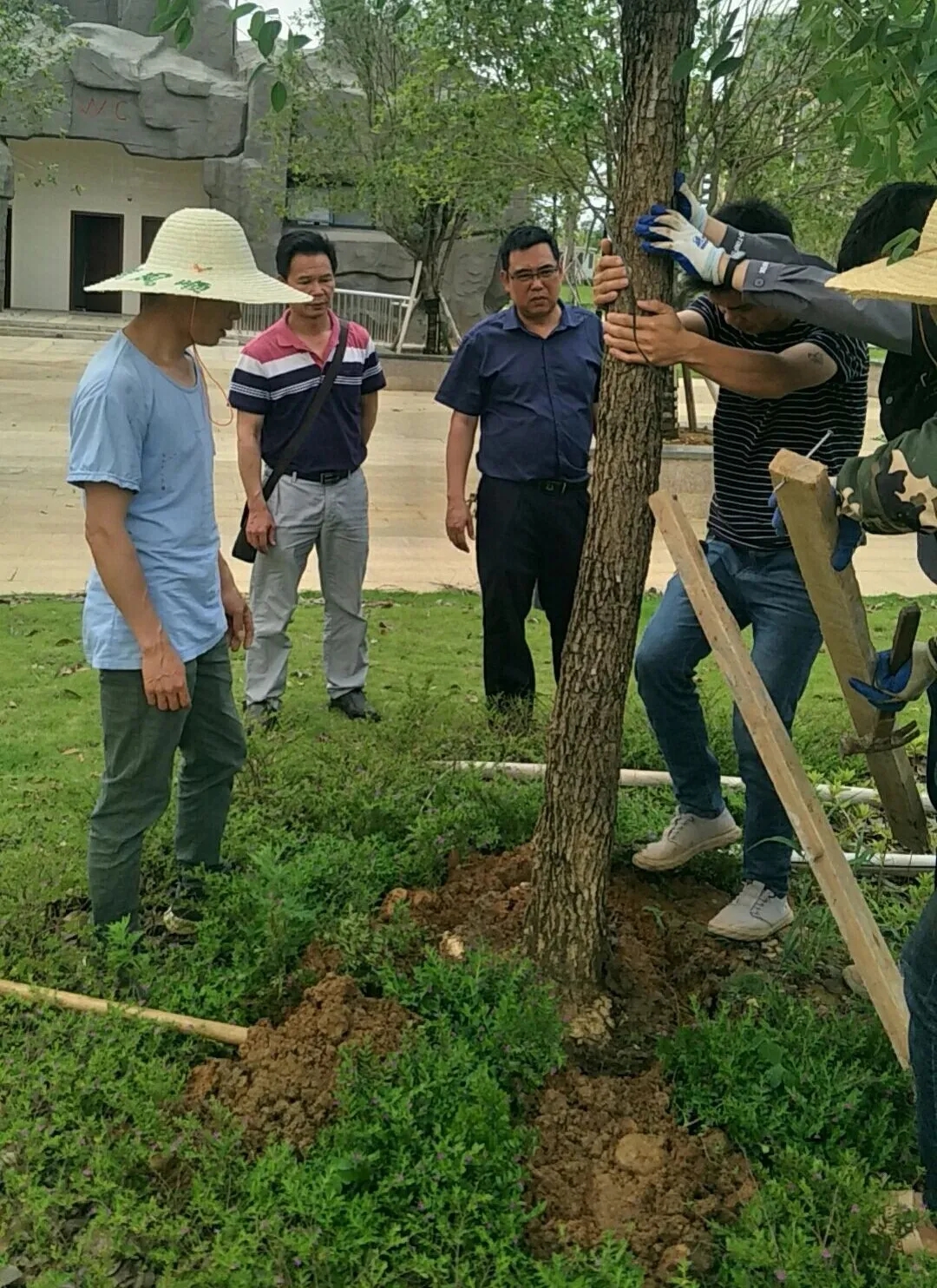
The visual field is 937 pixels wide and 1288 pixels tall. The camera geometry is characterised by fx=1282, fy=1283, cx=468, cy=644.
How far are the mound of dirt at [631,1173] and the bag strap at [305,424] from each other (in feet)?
9.73

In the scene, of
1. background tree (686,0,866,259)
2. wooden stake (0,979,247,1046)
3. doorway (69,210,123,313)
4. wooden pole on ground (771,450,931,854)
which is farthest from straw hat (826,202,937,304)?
doorway (69,210,123,313)

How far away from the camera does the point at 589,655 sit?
116 inches

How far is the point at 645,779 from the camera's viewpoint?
4.38 meters

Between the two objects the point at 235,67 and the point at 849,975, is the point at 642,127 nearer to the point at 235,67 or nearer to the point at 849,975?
the point at 849,975

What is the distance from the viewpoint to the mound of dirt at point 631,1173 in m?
2.31

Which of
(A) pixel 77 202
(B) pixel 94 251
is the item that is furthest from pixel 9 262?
(A) pixel 77 202

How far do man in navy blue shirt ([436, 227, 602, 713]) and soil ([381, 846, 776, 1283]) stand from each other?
142 cm

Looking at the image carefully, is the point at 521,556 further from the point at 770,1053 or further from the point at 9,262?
the point at 9,262

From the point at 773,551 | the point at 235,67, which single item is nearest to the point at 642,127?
the point at 773,551

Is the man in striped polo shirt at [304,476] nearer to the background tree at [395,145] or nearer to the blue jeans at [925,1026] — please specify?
the blue jeans at [925,1026]

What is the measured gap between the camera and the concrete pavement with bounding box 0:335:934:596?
311 inches

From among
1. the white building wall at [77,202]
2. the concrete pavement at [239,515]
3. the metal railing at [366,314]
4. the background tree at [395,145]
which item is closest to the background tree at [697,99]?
the background tree at [395,145]

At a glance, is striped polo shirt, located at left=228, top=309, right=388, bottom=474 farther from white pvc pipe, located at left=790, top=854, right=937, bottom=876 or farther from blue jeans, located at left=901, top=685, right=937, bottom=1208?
blue jeans, located at left=901, top=685, right=937, bottom=1208

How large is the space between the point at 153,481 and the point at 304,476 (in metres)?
2.13
